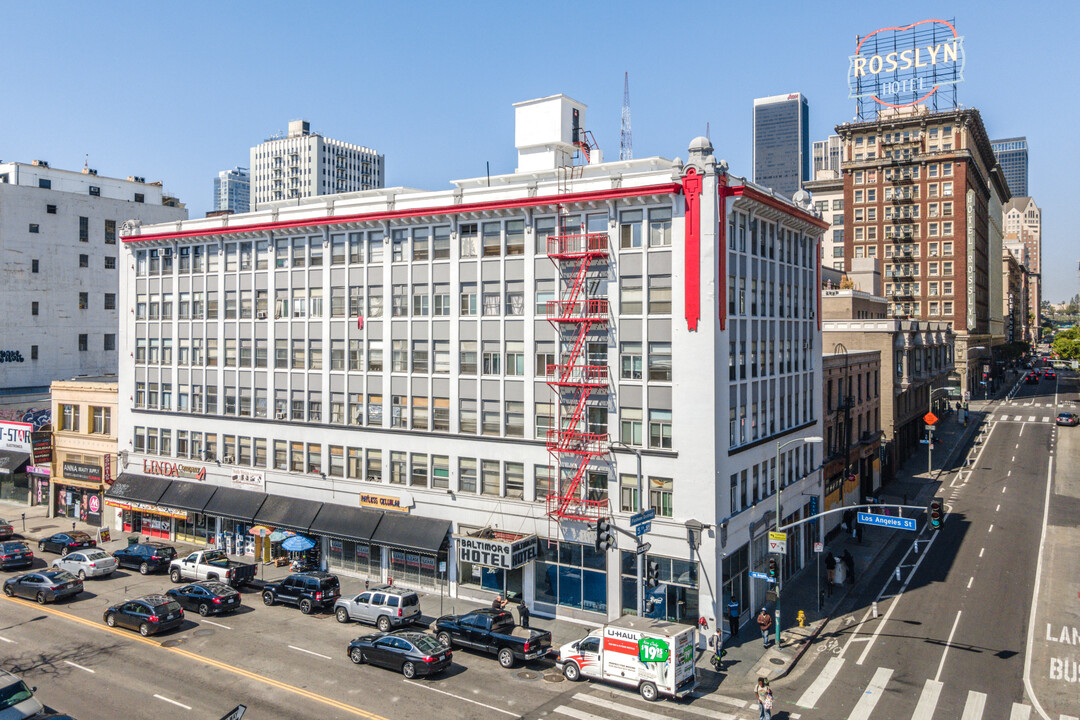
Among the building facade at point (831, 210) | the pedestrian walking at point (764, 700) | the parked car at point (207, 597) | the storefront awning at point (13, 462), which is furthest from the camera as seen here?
the building facade at point (831, 210)

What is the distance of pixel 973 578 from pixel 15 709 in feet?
144

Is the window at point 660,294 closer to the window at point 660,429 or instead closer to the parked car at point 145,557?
the window at point 660,429

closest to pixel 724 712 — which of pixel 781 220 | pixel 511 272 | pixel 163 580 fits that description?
pixel 511 272

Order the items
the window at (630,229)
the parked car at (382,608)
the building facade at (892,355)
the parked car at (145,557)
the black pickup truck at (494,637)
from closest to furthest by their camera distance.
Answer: the black pickup truck at (494,637)
the parked car at (382,608)
the window at (630,229)
the parked car at (145,557)
the building facade at (892,355)

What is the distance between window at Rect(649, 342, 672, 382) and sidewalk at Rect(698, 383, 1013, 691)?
12.0 meters

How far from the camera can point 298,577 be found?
38438 millimetres

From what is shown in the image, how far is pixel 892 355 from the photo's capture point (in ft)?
222

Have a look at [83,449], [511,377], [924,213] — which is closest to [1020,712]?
[511,377]

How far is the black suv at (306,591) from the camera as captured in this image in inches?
1476

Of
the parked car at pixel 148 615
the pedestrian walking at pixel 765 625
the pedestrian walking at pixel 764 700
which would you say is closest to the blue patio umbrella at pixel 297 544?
the parked car at pixel 148 615

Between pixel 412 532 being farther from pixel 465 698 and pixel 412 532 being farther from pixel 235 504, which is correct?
pixel 465 698

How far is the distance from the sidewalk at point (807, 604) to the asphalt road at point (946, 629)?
93cm

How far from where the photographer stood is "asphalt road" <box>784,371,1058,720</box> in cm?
2759

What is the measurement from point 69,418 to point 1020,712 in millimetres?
61359
